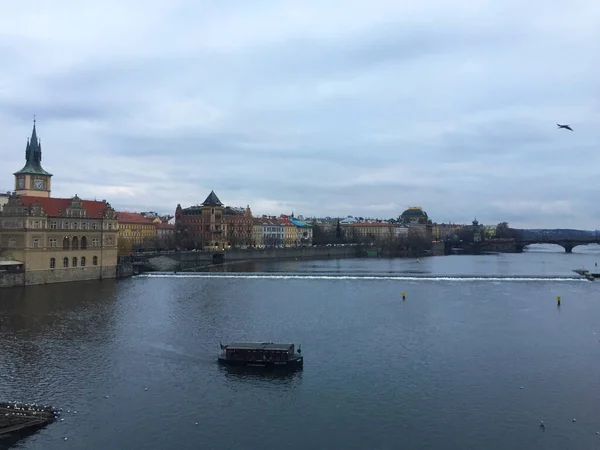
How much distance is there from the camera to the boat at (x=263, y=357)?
2614 cm

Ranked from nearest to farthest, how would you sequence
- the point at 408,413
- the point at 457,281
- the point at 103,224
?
the point at 408,413, the point at 457,281, the point at 103,224

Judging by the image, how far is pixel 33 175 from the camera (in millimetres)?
67562

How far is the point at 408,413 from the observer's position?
66.9ft

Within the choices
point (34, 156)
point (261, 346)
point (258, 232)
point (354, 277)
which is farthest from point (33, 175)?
point (258, 232)

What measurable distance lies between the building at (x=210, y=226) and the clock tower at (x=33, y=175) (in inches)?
1945

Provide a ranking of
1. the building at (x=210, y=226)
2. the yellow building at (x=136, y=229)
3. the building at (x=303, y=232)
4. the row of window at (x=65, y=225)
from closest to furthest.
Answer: the row of window at (x=65, y=225), the yellow building at (x=136, y=229), the building at (x=210, y=226), the building at (x=303, y=232)

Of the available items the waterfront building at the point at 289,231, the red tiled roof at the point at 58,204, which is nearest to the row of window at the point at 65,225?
the red tiled roof at the point at 58,204

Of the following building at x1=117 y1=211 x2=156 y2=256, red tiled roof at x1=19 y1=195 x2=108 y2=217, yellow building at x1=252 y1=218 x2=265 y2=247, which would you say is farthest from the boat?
yellow building at x1=252 y1=218 x2=265 y2=247

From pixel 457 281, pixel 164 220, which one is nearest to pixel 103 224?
pixel 457 281

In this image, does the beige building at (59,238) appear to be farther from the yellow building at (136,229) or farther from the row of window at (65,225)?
the yellow building at (136,229)

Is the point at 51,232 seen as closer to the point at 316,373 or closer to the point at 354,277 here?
the point at 354,277

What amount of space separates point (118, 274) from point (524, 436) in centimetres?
5616

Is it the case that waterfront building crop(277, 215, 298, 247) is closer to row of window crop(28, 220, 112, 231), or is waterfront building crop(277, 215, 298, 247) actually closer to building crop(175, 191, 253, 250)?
building crop(175, 191, 253, 250)

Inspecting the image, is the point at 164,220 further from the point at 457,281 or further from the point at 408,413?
the point at 408,413
